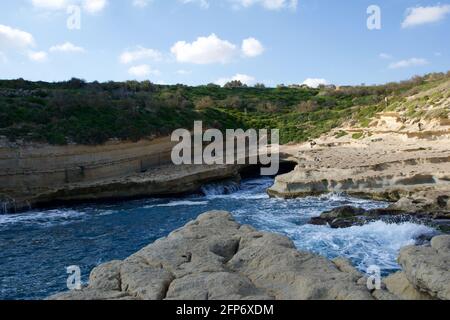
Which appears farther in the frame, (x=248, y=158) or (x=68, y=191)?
(x=248, y=158)

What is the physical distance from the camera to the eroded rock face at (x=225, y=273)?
5516 millimetres

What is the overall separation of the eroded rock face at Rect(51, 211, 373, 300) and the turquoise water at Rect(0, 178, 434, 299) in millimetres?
4796

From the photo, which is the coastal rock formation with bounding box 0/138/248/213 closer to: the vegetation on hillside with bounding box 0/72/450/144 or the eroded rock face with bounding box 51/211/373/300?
the vegetation on hillside with bounding box 0/72/450/144

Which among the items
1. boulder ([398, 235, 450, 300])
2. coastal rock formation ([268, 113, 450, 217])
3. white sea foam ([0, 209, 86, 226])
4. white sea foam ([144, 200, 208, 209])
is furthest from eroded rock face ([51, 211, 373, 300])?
white sea foam ([144, 200, 208, 209])

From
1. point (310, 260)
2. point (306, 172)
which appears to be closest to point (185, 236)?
point (310, 260)

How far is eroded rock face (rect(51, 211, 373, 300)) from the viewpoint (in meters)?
5.52

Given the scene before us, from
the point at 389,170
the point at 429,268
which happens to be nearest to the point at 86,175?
the point at 389,170

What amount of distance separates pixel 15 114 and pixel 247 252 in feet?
71.9

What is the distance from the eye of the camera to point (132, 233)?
15.8 metres

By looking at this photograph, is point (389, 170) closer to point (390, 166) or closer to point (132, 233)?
point (390, 166)

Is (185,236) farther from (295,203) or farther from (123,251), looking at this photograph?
(295,203)

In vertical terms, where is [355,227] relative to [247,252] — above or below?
below

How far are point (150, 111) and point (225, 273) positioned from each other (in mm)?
27411

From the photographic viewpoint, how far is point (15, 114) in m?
25.0
